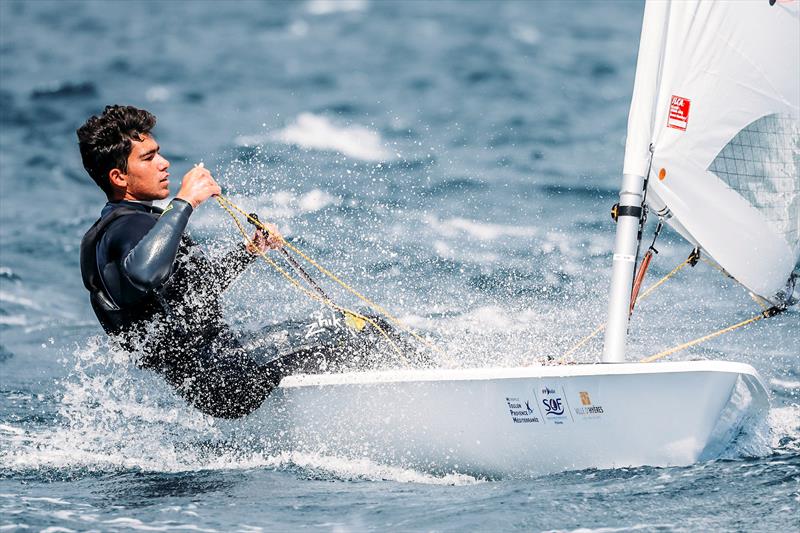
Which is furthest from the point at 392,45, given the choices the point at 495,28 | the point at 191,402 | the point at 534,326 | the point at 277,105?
the point at 191,402

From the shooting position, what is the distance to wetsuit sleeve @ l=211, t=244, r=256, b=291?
415 cm

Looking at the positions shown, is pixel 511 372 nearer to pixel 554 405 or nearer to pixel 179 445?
pixel 554 405

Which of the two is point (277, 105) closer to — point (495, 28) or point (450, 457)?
point (495, 28)

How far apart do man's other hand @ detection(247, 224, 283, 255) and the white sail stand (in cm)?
129

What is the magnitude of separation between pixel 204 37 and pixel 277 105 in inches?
174

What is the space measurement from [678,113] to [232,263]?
5.45ft

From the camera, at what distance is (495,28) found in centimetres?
1658

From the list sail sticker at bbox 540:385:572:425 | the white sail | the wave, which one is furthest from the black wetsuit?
the wave

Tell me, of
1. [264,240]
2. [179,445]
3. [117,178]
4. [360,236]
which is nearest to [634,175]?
[264,240]

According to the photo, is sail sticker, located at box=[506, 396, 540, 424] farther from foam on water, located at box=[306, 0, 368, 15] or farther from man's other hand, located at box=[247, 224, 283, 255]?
foam on water, located at box=[306, 0, 368, 15]

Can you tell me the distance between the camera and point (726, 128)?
4074 millimetres

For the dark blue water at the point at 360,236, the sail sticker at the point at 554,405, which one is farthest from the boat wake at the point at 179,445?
the sail sticker at the point at 554,405

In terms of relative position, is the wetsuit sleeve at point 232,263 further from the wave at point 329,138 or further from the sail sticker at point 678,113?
the wave at point 329,138

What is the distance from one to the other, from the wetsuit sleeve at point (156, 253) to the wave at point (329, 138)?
6.45m
